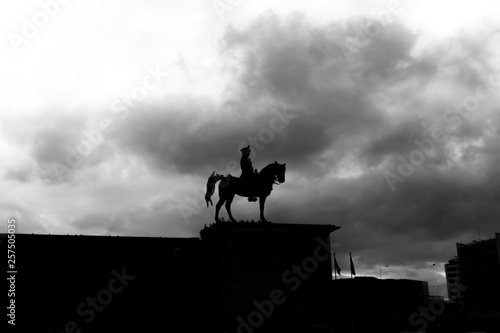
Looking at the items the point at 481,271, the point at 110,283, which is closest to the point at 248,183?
the point at 110,283

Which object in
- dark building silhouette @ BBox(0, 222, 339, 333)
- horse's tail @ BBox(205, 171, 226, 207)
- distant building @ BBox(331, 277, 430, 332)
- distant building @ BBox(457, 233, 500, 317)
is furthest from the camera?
distant building @ BBox(457, 233, 500, 317)

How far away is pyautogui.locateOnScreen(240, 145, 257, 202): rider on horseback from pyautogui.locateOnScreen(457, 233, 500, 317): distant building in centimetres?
11564

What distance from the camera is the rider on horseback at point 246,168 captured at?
26.0 metres

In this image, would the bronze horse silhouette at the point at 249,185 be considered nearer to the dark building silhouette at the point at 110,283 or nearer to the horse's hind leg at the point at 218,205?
the horse's hind leg at the point at 218,205

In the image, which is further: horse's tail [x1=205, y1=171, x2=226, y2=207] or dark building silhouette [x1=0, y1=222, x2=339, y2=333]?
dark building silhouette [x1=0, y1=222, x2=339, y2=333]

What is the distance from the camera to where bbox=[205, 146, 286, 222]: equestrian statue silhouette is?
25781mm

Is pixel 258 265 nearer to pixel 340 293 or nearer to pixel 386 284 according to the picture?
pixel 340 293

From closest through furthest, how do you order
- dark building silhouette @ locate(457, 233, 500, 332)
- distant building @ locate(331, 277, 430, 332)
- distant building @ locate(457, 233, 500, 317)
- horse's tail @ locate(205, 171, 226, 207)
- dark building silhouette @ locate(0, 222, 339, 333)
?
horse's tail @ locate(205, 171, 226, 207) < dark building silhouette @ locate(0, 222, 339, 333) < distant building @ locate(331, 277, 430, 332) < dark building silhouette @ locate(457, 233, 500, 332) < distant building @ locate(457, 233, 500, 317)

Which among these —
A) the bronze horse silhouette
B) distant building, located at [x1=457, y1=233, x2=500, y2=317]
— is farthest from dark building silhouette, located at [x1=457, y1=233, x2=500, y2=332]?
the bronze horse silhouette

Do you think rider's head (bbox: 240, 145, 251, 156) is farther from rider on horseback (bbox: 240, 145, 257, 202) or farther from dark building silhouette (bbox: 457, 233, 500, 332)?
dark building silhouette (bbox: 457, 233, 500, 332)

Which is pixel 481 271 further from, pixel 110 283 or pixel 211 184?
pixel 211 184

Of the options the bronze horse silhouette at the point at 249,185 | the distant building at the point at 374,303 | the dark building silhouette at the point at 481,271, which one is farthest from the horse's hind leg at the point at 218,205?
the dark building silhouette at the point at 481,271

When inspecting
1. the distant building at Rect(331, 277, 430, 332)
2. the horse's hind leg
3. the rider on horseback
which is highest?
the rider on horseback

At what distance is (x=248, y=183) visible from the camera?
25.9 metres
